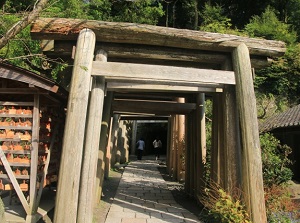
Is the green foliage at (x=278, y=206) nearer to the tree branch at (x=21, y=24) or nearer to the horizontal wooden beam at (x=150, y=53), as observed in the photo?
the horizontal wooden beam at (x=150, y=53)

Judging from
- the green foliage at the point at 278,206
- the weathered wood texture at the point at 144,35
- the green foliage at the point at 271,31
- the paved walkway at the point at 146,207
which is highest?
the green foliage at the point at 271,31

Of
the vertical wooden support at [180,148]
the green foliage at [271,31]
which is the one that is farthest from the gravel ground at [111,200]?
the green foliage at [271,31]

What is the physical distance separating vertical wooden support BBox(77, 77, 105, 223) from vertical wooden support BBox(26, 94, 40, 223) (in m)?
0.75

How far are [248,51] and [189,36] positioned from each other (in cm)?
105

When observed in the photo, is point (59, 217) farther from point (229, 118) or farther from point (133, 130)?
point (133, 130)

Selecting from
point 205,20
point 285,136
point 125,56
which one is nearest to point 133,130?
point 205,20

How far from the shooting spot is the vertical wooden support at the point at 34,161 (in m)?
4.49

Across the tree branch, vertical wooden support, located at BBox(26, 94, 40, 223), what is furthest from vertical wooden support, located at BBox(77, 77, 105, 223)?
the tree branch

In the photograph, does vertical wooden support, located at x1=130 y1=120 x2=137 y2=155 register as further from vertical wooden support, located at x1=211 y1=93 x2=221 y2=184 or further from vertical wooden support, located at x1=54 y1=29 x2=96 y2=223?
vertical wooden support, located at x1=54 y1=29 x2=96 y2=223

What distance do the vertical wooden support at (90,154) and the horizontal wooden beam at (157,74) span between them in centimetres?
28

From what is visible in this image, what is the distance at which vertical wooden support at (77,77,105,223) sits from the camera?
4.36 meters

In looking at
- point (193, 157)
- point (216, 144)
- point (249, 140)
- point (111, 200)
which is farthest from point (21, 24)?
point (193, 157)

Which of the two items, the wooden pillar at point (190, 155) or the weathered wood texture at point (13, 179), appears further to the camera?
the wooden pillar at point (190, 155)

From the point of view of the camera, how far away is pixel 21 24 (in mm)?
3453
